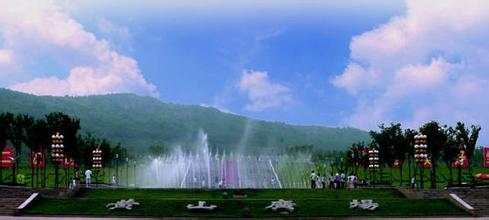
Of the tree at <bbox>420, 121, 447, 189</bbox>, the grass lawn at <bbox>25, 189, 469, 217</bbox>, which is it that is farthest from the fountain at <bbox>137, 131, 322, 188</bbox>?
the grass lawn at <bbox>25, 189, 469, 217</bbox>

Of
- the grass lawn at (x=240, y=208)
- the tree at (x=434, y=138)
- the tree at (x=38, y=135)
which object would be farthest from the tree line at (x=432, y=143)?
the tree at (x=38, y=135)

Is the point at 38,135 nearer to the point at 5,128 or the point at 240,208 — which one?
the point at 5,128

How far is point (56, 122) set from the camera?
2403 inches

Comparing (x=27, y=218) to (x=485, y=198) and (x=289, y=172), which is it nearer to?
(x=485, y=198)

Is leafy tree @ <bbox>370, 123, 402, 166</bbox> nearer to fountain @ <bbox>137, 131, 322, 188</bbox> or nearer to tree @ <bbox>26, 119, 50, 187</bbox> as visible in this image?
fountain @ <bbox>137, 131, 322, 188</bbox>

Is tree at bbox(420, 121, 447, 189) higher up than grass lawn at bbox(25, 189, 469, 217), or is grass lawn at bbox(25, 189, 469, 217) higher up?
tree at bbox(420, 121, 447, 189)

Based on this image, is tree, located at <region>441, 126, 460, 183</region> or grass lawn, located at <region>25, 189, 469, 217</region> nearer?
grass lawn, located at <region>25, 189, 469, 217</region>

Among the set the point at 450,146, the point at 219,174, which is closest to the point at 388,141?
the point at 450,146

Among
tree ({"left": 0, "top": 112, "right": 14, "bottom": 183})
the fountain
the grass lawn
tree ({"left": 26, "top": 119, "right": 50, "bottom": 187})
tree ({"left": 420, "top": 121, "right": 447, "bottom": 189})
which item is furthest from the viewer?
the fountain

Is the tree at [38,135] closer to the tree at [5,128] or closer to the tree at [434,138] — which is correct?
the tree at [5,128]

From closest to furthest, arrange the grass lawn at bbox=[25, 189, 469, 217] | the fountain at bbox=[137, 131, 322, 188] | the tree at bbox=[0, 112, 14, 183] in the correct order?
the grass lawn at bbox=[25, 189, 469, 217] < the tree at bbox=[0, 112, 14, 183] < the fountain at bbox=[137, 131, 322, 188]

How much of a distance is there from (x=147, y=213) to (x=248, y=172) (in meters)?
59.6

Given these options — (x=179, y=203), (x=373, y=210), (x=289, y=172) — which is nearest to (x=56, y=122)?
(x=179, y=203)

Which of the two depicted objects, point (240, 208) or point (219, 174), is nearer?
point (240, 208)
